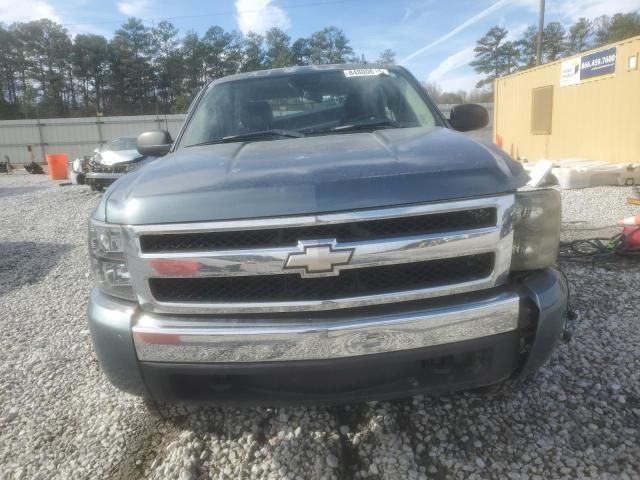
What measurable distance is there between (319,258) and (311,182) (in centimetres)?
27

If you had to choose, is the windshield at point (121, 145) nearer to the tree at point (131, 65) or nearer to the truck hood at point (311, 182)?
the truck hood at point (311, 182)

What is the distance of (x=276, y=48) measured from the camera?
162 ft

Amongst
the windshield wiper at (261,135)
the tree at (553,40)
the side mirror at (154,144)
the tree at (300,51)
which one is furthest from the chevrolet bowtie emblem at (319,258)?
→ the tree at (553,40)

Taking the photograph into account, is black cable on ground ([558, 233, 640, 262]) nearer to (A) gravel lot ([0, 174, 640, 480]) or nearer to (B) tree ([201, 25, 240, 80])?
(A) gravel lot ([0, 174, 640, 480])

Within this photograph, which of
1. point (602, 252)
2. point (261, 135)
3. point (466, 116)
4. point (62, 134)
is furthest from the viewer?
point (62, 134)

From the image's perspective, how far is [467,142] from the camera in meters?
2.09

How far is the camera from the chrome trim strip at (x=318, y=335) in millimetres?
1673

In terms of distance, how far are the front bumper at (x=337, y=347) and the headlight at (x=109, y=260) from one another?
0.20 ft

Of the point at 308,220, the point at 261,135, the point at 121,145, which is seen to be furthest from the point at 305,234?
the point at 121,145

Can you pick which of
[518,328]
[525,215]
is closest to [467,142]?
[525,215]

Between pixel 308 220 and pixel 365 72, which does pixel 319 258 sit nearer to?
pixel 308 220

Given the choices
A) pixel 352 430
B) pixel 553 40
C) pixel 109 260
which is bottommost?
pixel 352 430

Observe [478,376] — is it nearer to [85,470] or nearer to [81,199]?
[85,470]

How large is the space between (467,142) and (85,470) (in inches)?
86.9
